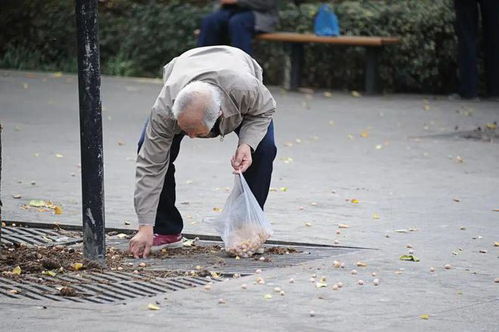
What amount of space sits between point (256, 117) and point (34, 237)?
4.84 ft

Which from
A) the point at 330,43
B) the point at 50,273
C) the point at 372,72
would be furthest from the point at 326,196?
the point at 330,43

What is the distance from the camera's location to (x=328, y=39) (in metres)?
14.6

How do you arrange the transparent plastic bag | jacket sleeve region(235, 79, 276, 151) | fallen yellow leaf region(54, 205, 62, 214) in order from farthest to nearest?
fallen yellow leaf region(54, 205, 62, 214)
the transparent plastic bag
jacket sleeve region(235, 79, 276, 151)

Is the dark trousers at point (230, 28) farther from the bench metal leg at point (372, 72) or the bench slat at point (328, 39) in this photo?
the bench metal leg at point (372, 72)

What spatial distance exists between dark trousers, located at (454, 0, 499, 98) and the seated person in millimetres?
2284

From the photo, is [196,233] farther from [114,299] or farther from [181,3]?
[181,3]

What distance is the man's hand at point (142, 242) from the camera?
6.11 m

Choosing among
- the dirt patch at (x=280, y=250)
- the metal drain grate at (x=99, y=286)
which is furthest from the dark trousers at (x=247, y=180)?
the metal drain grate at (x=99, y=286)

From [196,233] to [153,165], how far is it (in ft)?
3.15

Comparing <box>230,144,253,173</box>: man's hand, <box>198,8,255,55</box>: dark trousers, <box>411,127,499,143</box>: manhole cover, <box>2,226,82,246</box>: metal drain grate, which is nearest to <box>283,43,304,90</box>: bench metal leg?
<box>198,8,255,55</box>: dark trousers

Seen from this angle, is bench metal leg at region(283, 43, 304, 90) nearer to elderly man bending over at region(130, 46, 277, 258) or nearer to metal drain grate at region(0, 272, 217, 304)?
elderly man bending over at region(130, 46, 277, 258)

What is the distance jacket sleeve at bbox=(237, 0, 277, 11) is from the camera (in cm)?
1438

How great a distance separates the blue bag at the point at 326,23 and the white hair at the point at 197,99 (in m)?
8.94

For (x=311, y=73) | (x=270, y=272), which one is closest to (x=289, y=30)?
(x=311, y=73)
